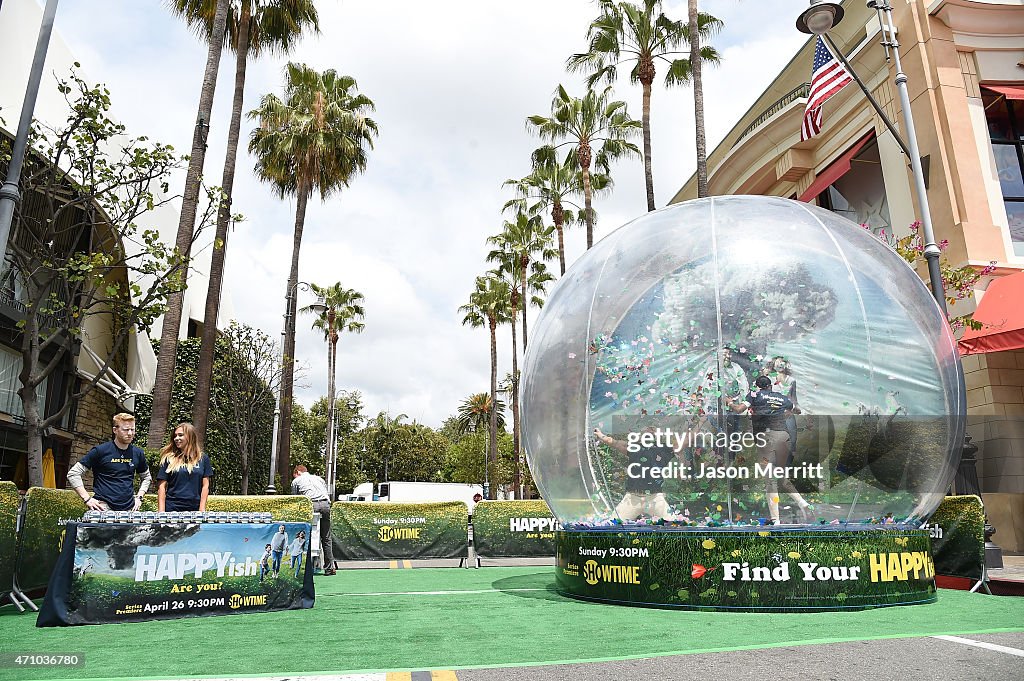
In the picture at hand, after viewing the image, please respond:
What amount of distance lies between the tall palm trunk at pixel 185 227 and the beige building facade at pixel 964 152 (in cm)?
1657

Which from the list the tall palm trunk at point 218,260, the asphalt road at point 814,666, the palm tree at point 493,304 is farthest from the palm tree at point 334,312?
the asphalt road at point 814,666

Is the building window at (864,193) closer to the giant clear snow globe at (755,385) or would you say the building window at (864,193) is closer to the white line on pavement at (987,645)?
the giant clear snow globe at (755,385)

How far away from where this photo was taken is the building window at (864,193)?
19.7 metres

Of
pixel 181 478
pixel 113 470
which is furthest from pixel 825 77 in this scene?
pixel 113 470

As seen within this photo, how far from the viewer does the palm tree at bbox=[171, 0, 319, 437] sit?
19.4 meters

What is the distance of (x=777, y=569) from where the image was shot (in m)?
6.89

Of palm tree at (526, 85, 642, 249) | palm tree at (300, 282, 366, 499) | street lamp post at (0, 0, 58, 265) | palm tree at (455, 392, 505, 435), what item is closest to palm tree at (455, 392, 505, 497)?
palm tree at (455, 392, 505, 435)

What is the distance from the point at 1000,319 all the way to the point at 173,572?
14.6 metres

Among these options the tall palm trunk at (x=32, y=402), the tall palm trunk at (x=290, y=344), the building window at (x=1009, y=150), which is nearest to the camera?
the tall palm trunk at (x=32, y=402)

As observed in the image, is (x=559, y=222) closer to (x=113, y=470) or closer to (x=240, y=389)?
(x=240, y=389)

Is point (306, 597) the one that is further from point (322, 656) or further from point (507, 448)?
point (507, 448)

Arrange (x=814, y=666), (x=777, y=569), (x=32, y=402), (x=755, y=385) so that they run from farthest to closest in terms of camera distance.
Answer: (x=32, y=402), (x=755, y=385), (x=777, y=569), (x=814, y=666)

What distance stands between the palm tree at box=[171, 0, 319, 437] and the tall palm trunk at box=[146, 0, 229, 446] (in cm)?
111

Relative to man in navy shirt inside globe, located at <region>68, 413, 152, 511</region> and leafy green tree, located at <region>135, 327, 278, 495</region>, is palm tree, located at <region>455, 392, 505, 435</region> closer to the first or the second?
leafy green tree, located at <region>135, 327, 278, 495</region>
